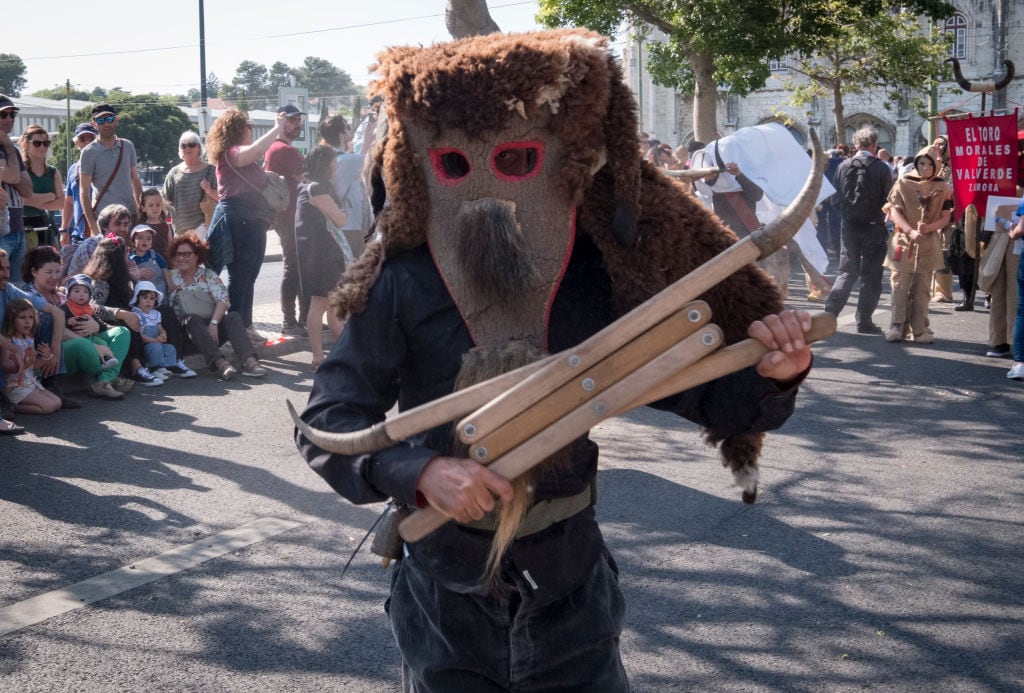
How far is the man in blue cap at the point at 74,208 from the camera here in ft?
32.2

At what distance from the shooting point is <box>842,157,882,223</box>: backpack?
1039 cm

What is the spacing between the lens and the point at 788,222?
78.6 inches

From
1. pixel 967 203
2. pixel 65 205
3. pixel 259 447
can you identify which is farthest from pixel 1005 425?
pixel 65 205

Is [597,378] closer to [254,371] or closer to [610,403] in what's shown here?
[610,403]

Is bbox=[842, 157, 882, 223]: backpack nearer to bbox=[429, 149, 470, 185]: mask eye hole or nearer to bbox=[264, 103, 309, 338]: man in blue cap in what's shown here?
bbox=[264, 103, 309, 338]: man in blue cap

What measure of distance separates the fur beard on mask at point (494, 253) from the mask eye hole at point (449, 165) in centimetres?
9

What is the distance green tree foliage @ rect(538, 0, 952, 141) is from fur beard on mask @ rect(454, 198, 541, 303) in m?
15.4

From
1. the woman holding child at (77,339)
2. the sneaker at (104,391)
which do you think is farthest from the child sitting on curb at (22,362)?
the sneaker at (104,391)

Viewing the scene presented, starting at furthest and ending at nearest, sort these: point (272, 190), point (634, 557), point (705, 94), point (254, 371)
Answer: point (705, 94)
point (272, 190)
point (254, 371)
point (634, 557)

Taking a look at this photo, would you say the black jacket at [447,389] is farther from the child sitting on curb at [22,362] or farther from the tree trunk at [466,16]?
the tree trunk at [466,16]

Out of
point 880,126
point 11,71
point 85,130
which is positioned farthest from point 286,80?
point 85,130

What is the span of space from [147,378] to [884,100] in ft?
146

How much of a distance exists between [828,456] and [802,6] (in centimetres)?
1270

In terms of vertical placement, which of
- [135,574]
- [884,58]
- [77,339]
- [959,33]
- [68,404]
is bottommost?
[135,574]
